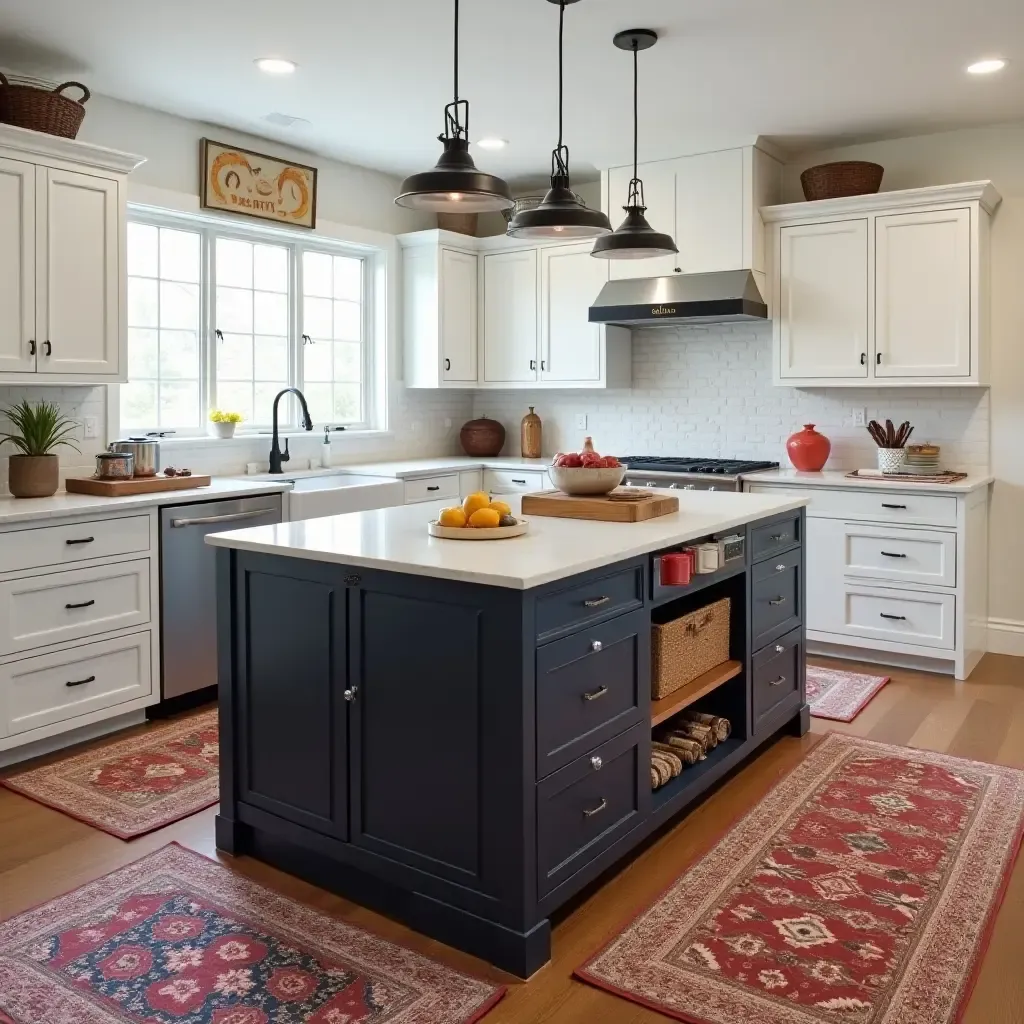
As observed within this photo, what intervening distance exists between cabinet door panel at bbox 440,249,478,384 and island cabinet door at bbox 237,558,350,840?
3533 millimetres

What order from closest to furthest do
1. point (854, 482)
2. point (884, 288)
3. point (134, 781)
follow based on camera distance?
1. point (134, 781)
2. point (854, 482)
3. point (884, 288)

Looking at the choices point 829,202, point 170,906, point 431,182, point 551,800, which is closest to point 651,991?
point 551,800

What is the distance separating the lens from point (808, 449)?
16.9 ft

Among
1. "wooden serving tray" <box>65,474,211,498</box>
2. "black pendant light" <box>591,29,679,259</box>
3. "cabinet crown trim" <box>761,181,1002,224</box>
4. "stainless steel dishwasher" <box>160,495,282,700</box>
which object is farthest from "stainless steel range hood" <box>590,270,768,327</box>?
"wooden serving tray" <box>65,474,211,498</box>

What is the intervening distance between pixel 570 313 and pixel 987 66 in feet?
8.31

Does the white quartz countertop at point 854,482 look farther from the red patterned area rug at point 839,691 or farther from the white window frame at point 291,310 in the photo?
the white window frame at point 291,310

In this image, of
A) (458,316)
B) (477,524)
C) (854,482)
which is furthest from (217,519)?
(854,482)

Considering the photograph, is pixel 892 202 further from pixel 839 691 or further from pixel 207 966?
pixel 207 966

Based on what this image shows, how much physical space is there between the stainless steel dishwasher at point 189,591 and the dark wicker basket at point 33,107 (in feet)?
5.01

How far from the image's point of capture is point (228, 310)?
5.23 metres

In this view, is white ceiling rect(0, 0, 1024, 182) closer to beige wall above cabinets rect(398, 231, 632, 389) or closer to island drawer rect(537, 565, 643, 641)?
beige wall above cabinets rect(398, 231, 632, 389)

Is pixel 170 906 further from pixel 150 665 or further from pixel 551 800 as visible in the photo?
pixel 150 665

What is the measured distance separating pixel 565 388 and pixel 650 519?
2989 millimetres

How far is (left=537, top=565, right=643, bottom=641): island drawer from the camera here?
2.28 m
